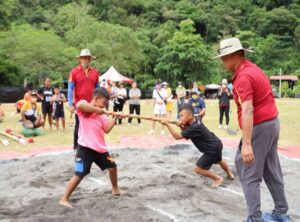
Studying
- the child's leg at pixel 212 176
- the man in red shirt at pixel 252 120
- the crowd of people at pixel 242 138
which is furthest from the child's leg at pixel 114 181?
the man in red shirt at pixel 252 120

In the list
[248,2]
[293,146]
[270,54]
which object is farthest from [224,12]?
[293,146]

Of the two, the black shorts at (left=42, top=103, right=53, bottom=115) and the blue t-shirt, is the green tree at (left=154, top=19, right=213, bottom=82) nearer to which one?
the black shorts at (left=42, top=103, right=53, bottom=115)

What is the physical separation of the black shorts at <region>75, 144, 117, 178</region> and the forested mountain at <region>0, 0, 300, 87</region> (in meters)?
29.1

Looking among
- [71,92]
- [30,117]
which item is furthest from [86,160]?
[30,117]

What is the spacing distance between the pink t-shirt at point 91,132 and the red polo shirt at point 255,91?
72.6 inches

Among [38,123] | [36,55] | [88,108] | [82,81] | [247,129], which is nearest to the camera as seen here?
[247,129]

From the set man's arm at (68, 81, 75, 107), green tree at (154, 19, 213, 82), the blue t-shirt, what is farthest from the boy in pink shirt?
green tree at (154, 19, 213, 82)

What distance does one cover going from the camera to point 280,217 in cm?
428

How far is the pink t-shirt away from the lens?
4953 millimetres

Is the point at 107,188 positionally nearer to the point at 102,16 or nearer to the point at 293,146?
the point at 293,146

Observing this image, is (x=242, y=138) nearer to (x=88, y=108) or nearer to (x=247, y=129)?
(x=247, y=129)

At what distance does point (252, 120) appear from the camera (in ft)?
12.4

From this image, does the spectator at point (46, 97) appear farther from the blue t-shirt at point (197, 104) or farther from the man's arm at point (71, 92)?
the man's arm at point (71, 92)

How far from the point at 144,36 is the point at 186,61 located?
9751 millimetres
